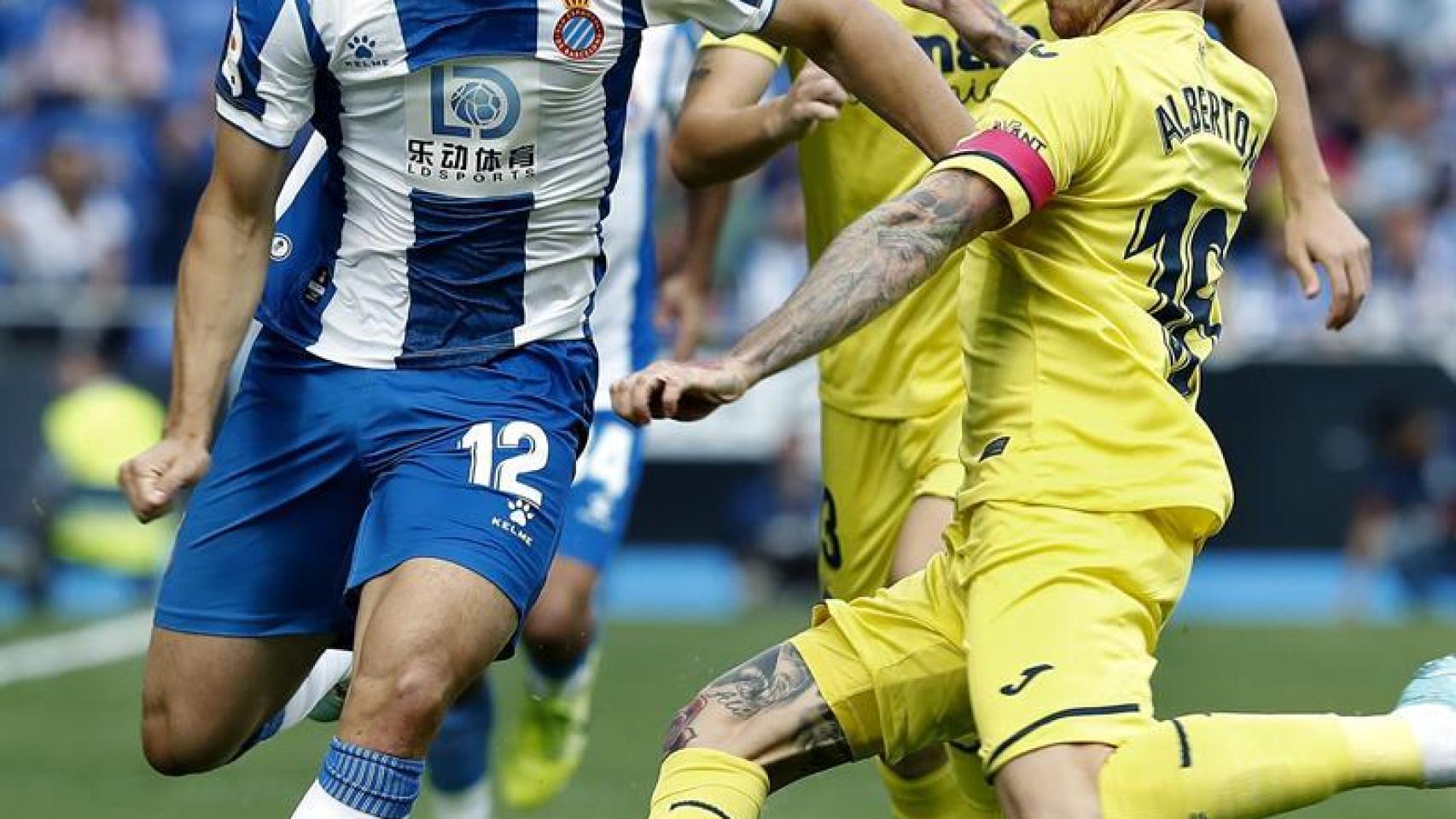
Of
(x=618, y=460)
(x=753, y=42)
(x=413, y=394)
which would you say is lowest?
(x=618, y=460)

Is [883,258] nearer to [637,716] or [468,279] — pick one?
[468,279]

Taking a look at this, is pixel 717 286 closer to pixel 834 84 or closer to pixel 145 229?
pixel 145 229

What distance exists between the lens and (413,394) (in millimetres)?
5531

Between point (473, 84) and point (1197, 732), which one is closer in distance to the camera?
point (1197, 732)

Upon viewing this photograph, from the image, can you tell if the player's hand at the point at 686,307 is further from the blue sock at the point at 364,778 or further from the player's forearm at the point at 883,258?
the player's forearm at the point at 883,258

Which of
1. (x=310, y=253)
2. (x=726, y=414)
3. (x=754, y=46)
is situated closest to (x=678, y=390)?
(x=310, y=253)

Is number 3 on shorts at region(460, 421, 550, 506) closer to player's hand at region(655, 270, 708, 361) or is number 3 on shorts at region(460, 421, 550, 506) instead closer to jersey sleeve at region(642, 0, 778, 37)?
jersey sleeve at region(642, 0, 778, 37)

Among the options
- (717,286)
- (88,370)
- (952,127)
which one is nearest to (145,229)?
(88,370)

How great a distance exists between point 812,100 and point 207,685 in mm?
1982

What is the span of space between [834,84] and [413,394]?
1.20 meters

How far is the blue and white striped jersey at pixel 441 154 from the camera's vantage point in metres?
5.33

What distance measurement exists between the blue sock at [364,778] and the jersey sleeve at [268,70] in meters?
1.37

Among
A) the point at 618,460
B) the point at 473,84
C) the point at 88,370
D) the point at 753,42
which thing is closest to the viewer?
the point at 473,84

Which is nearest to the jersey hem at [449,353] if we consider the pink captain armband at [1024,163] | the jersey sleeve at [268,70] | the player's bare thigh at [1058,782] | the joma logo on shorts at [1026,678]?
the jersey sleeve at [268,70]
